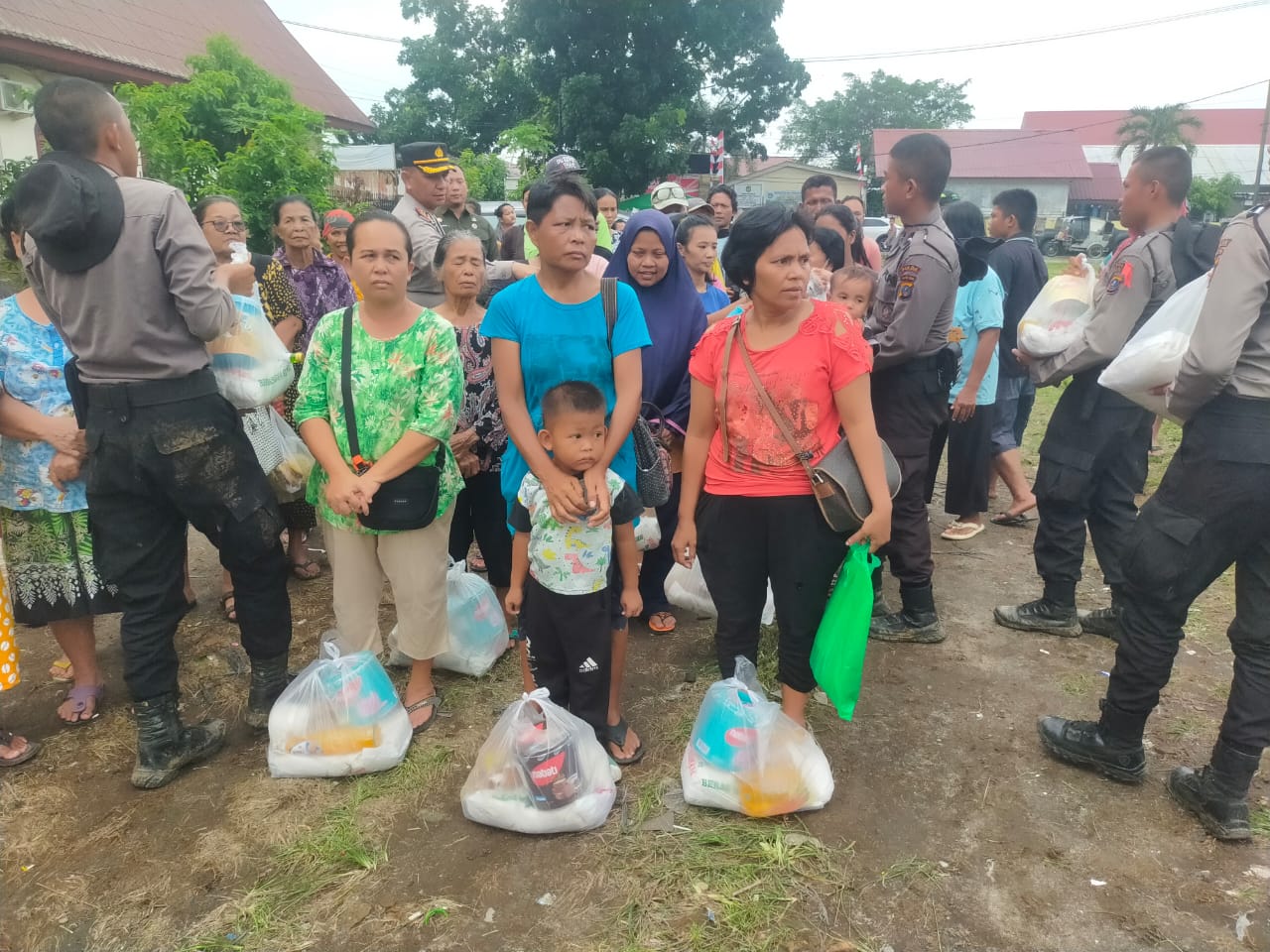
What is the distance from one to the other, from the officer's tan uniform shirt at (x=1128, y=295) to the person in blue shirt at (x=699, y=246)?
1.67 m

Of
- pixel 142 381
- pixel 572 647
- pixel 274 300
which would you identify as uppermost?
pixel 274 300

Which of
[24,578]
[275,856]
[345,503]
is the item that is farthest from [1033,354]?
[24,578]

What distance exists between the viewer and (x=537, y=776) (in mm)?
2461

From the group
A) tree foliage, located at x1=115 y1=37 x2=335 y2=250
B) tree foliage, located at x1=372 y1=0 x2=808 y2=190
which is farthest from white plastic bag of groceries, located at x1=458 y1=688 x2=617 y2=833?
tree foliage, located at x1=372 y1=0 x2=808 y2=190

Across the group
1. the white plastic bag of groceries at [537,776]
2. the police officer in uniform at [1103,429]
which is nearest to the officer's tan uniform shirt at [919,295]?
the police officer in uniform at [1103,429]

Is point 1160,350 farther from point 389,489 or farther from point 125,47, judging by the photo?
point 125,47

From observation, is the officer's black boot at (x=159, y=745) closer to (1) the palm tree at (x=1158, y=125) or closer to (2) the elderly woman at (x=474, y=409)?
(2) the elderly woman at (x=474, y=409)

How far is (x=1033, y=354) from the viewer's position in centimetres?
364

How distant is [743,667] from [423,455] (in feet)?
4.36

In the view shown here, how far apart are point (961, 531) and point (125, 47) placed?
52.6 ft

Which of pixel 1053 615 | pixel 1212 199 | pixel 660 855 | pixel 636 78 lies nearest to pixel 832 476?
pixel 660 855

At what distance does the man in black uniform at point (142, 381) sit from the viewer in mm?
2424

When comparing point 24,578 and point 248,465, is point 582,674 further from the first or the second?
point 24,578

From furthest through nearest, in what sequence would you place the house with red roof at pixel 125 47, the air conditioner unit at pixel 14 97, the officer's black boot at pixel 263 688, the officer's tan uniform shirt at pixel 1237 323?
the house with red roof at pixel 125 47
the air conditioner unit at pixel 14 97
the officer's black boot at pixel 263 688
the officer's tan uniform shirt at pixel 1237 323
